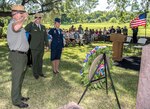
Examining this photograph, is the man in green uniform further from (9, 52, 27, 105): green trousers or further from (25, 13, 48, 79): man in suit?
(25, 13, 48, 79): man in suit

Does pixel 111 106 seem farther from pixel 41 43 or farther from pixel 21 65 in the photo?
pixel 41 43

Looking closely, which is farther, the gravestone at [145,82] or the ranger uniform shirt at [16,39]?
the ranger uniform shirt at [16,39]

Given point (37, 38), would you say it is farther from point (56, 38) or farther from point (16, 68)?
point (16, 68)

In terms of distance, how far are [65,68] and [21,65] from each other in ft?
14.8

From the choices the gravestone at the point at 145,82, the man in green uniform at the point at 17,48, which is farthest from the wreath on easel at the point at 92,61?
the gravestone at the point at 145,82

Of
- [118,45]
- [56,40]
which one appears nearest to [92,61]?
[56,40]

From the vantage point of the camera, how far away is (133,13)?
1038 inches

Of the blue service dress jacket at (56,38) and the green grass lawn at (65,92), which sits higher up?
the blue service dress jacket at (56,38)

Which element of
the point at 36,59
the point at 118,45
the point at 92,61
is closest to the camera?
the point at 92,61

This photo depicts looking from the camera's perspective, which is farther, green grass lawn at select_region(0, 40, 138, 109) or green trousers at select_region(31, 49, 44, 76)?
green trousers at select_region(31, 49, 44, 76)

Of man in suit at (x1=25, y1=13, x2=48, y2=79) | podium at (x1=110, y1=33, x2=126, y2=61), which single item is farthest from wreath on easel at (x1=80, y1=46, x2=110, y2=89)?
podium at (x1=110, y1=33, x2=126, y2=61)

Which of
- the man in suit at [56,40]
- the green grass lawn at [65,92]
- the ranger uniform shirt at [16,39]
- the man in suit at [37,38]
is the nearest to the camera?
the ranger uniform shirt at [16,39]

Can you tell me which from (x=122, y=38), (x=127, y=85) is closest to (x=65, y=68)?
(x=127, y=85)

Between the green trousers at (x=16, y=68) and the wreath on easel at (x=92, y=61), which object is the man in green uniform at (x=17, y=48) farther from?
the wreath on easel at (x=92, y=61)
